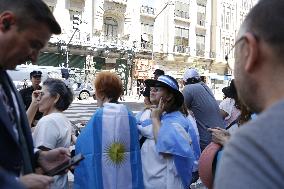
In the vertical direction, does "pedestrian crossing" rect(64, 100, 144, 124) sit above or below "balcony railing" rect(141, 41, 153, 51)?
below

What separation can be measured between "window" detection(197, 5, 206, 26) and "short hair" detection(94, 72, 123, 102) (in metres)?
44.2

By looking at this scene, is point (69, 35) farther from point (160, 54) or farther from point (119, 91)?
point (119, 91)

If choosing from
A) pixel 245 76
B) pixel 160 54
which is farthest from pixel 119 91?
pixel 160 54

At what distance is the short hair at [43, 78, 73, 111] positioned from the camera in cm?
378

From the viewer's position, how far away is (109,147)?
12.0ft

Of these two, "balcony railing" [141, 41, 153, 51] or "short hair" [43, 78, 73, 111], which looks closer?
"short hair" [43, 78, 73, 111]

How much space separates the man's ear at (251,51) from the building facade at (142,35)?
99.1 feet

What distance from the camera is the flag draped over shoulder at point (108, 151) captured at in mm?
3590

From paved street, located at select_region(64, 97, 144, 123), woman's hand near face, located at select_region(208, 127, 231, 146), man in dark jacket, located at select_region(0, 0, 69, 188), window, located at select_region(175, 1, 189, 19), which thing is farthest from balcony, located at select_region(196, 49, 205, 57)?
man in dark jacket, located at select_region(0, 0, 69, 188)

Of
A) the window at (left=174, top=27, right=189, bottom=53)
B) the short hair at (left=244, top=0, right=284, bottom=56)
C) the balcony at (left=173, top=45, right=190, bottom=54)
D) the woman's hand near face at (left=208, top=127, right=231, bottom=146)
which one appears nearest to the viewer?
the short hair at (left=244, top=0, right=284, bottom=56)

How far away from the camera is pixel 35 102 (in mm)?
3881

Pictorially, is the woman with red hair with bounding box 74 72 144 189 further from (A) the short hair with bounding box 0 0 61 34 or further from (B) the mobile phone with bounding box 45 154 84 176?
(A) the short hair with bounding box 0 0 61 34

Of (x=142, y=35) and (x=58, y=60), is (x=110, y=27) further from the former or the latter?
(x=58, y=60)

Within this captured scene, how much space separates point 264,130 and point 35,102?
3172mm
